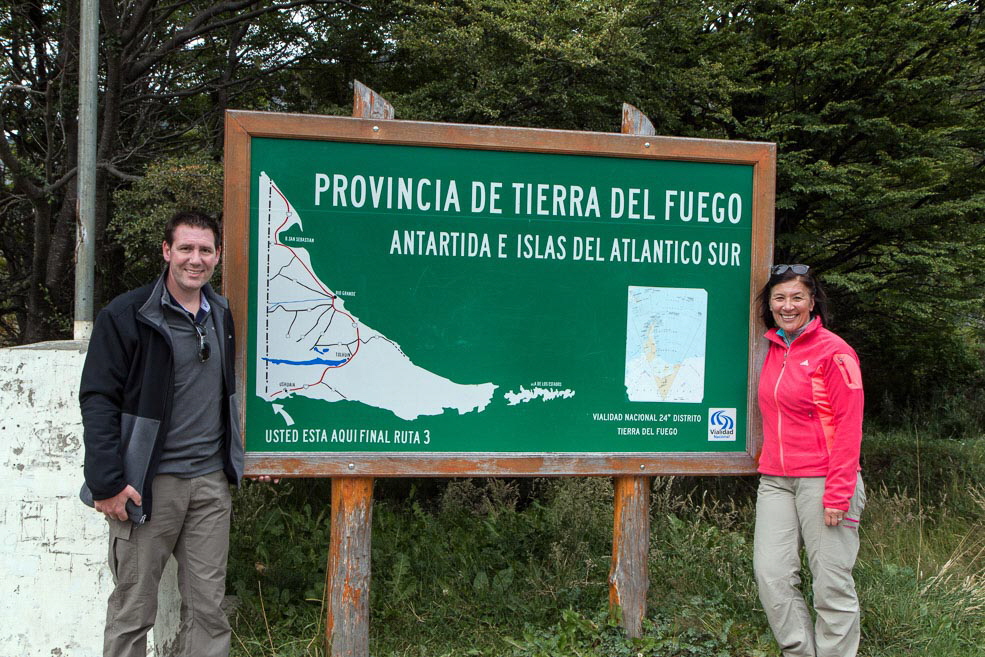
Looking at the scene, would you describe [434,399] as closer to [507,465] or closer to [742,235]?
[507,465]

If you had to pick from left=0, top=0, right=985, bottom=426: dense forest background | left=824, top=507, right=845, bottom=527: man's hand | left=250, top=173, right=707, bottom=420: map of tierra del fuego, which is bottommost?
left=824, top=507, right=845, bottom=527: man's hand

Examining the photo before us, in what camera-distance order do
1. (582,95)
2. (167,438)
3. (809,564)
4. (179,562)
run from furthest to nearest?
(582,95) < (809,564) < (179,562) < (167,438)

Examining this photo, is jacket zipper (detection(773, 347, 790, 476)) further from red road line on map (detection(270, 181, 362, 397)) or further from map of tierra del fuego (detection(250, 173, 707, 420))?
red road line on map (detection(270, 181, 362, 397))

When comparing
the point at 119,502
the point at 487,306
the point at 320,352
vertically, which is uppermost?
the point at 487,306

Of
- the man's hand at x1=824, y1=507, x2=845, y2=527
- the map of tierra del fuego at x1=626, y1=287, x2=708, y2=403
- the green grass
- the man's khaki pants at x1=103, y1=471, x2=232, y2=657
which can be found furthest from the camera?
the green grass

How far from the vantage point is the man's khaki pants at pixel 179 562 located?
2998 millimetres

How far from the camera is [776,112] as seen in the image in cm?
875

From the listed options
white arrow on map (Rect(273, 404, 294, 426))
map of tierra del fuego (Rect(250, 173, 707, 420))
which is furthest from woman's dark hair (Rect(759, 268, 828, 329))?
white arrow on map (Rect(273, 404, 294, 426))

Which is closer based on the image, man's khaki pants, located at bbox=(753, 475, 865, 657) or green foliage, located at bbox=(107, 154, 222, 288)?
man's khaki pants, located at bbox=(753, 475, 865, 657)

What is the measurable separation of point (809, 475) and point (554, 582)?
1720mm

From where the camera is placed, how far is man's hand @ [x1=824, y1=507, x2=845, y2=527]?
339 centimetres

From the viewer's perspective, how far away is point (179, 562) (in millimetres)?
3189

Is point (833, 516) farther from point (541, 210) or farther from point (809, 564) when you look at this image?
point (541, 210)

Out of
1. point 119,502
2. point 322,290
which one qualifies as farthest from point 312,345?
point 119,502
